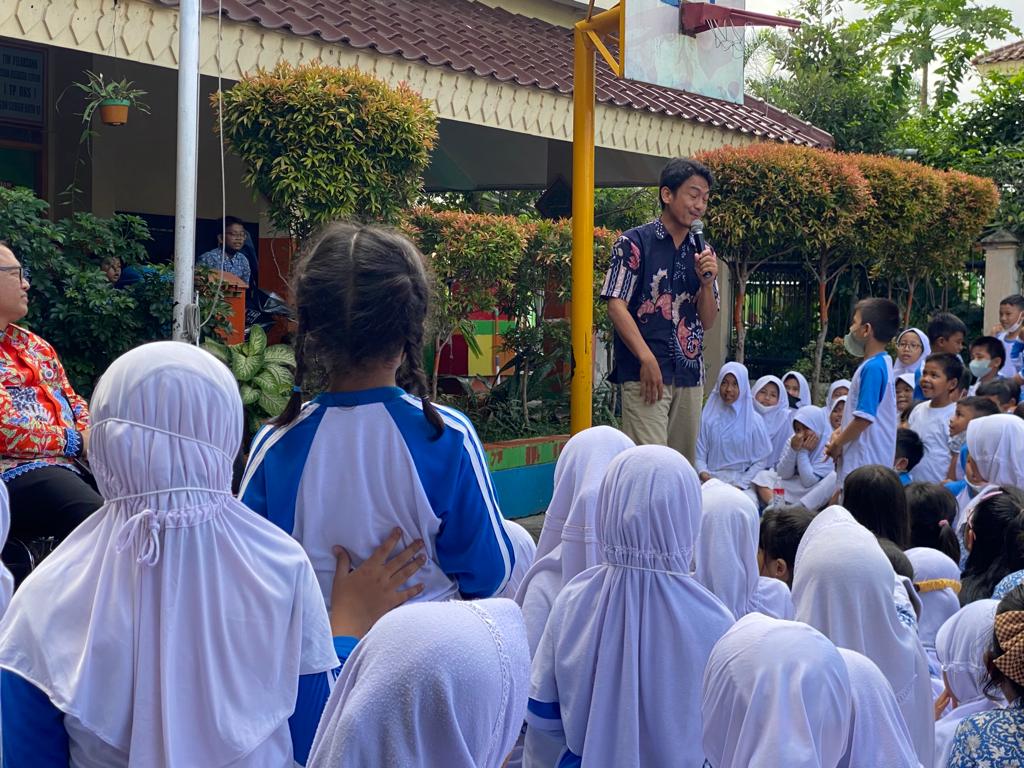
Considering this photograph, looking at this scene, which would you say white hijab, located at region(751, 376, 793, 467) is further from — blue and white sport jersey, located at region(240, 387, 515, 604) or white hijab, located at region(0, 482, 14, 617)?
white hijab, located at region(0, 482, 14, 617)

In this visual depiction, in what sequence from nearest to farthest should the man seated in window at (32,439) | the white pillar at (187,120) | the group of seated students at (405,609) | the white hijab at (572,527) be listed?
the group of seated students at (405,609) < the white hijab at (572,527) < the man seated in window at (32,439) < the white pillar at (187,120)

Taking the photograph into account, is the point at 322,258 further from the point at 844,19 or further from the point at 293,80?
the point at 844,19

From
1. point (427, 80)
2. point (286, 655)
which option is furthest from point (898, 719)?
point (427, 80)

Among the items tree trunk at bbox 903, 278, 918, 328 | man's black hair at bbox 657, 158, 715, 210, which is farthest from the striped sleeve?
tree trunk at bbox 903, 278, 918, 328

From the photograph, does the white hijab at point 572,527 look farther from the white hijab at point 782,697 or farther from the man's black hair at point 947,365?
the man's black hair at point 947,365

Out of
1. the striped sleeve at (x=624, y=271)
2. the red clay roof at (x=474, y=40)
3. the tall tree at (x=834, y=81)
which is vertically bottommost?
the striped sleeve at (x=624, y=271)

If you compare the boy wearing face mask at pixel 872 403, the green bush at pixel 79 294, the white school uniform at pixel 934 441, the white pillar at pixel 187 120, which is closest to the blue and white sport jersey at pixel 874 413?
the boy wearing face mask at pixel 872 403

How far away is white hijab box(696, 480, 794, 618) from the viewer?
372 centimetres

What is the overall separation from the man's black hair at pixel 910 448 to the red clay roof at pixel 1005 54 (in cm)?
2213

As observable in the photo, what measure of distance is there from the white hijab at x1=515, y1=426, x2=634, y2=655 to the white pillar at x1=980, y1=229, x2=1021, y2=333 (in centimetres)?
1417

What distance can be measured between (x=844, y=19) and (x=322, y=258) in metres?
23.6

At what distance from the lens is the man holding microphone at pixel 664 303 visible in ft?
20.6

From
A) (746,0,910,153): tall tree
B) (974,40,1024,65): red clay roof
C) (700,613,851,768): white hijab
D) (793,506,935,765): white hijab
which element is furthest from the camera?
(974,40,1024,65): red clay roof

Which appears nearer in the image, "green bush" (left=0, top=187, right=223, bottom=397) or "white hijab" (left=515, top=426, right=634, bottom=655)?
"white hijab" (left=515, top=426, right=634, bottom=655)
